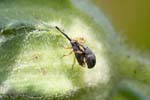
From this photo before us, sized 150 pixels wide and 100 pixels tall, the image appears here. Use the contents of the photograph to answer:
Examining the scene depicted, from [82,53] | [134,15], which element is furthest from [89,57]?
[134,15]

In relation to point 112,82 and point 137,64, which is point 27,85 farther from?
point 137,64

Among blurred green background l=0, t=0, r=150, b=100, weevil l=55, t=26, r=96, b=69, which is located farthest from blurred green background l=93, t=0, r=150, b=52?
weevil l=55, t=26, r=96, b=69

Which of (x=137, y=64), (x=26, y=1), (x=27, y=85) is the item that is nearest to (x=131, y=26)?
(x=137, y=64)

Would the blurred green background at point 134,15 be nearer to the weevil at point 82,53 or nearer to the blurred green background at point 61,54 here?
the blurred green background at point 61,54

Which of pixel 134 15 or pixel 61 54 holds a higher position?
pixel 134 15

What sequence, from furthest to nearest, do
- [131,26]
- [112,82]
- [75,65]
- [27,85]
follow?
[131,26] < [112,82] < [75,65] < [27,85]

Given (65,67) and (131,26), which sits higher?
(131,26)

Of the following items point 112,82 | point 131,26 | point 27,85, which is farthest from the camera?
point 131,26

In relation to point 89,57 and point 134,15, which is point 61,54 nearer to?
point 89,57

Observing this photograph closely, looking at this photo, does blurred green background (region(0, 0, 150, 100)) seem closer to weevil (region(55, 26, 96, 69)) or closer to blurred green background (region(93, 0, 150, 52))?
weevil (region(55, 26, 96, 69))
